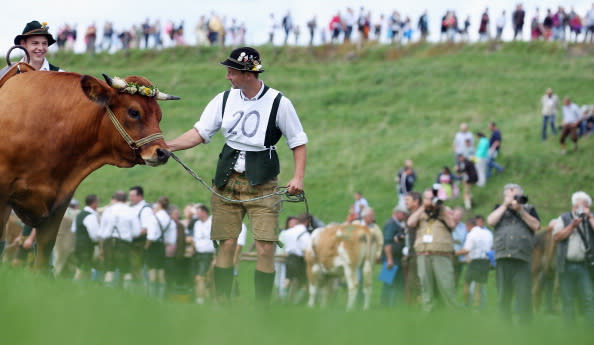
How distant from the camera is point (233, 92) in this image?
8.33 meters

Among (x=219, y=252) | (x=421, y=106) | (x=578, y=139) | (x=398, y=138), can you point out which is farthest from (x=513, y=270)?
(x=421, y=106)

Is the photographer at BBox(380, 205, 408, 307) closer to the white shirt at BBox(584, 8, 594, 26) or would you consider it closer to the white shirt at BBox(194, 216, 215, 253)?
the white shirt at BBox(194, 216, 215, 253)

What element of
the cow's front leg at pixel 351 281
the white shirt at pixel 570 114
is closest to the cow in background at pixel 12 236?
the cow's front leg at pixel 351 281

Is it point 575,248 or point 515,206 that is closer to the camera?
point 515,206

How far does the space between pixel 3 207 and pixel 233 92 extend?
2.34 metres

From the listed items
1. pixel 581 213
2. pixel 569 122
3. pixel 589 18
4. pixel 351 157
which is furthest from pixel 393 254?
pixel 589 18

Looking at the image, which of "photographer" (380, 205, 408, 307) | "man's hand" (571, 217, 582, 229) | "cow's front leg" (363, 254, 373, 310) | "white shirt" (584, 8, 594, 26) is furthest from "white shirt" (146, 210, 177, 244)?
"white shirt" (584, 8, 594, 26)

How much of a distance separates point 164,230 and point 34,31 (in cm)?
898

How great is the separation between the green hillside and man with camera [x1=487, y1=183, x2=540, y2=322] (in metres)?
15.3

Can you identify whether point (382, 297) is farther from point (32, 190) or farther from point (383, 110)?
point (383, 110)

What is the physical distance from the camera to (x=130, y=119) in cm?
753

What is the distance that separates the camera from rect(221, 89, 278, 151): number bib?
805 centimetres

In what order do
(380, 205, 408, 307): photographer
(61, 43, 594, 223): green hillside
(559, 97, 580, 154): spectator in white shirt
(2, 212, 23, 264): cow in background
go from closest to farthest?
(380, 205, 408, 307): photographer → (2, 212, 23, 264): cow in background → (61, 43, 594, 223): green hillside → (559, 97, 580, 154): spectator in white shirt

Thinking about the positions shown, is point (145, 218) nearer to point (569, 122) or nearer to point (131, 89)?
point (131, 89)
